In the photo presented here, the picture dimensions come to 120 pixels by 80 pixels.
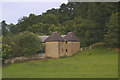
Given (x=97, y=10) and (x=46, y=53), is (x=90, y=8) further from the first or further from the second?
(x=46, y=53)

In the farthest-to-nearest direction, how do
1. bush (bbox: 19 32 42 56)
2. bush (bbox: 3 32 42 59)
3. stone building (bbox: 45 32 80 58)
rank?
1. stone building (bbox: 45 32 80 58)
2. bush (bbox: 19 32 42 56)
3. bush (bbox: 3 32 42 59)

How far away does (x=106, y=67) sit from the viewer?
108ft

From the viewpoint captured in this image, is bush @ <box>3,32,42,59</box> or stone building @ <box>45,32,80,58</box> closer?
bush @ <box>3,32,42,59</box>

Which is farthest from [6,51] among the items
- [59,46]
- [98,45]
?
[98,45]

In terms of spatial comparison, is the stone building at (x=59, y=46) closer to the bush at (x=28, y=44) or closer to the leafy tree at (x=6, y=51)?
the bush at (x=28, y=44)

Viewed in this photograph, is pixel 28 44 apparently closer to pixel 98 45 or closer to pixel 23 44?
pixel 23 44

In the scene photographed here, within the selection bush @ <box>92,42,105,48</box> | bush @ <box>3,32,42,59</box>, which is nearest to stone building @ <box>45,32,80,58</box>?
bush @ <box>3,32,42,59</box>

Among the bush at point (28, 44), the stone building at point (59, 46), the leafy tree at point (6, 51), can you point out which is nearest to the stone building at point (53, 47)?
the stone building at point (59, 46)

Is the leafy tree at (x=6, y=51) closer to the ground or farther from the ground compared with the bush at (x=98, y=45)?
closer to the ground

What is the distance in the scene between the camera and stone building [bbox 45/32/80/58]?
168ft

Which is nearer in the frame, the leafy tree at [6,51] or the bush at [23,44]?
the leafy tree at [6,51]

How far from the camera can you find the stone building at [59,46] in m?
51.1

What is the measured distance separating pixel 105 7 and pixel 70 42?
1401cm

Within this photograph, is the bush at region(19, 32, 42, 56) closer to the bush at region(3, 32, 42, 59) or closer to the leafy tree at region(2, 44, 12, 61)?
the bush at region(3, 32, 42, 59)
